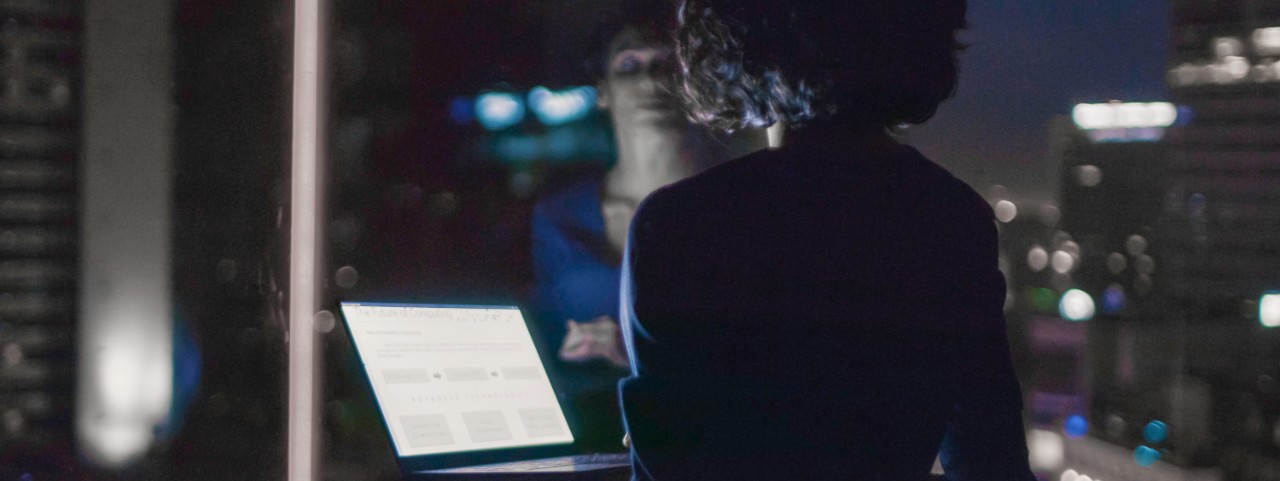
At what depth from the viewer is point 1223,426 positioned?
32.8ft

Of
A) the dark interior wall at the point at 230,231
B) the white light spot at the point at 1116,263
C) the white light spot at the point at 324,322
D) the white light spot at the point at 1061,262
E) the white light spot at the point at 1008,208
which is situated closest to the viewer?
the dark interior wall at the point at 230,231

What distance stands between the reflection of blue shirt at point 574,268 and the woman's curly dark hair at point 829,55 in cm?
122

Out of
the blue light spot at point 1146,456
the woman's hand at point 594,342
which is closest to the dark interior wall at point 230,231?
the woman's hand at point 594,342

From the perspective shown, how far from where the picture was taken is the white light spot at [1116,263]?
132 inches

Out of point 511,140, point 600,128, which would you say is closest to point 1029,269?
point 600,128

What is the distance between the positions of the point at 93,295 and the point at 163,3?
1.81 ft

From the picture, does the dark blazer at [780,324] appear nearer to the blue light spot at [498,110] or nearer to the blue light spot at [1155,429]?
the blue light spot at [498,110]

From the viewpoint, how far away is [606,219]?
226 cm

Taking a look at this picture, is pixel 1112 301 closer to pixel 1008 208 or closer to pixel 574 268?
pixel 1008 208

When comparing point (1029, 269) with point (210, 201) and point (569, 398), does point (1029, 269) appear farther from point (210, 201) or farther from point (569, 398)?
point (210, 201)

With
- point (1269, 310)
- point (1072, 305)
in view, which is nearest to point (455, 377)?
point (1269, 310)

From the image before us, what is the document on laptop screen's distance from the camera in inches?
61.2

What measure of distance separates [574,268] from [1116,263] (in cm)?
247

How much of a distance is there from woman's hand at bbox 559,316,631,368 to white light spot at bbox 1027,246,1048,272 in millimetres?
940
